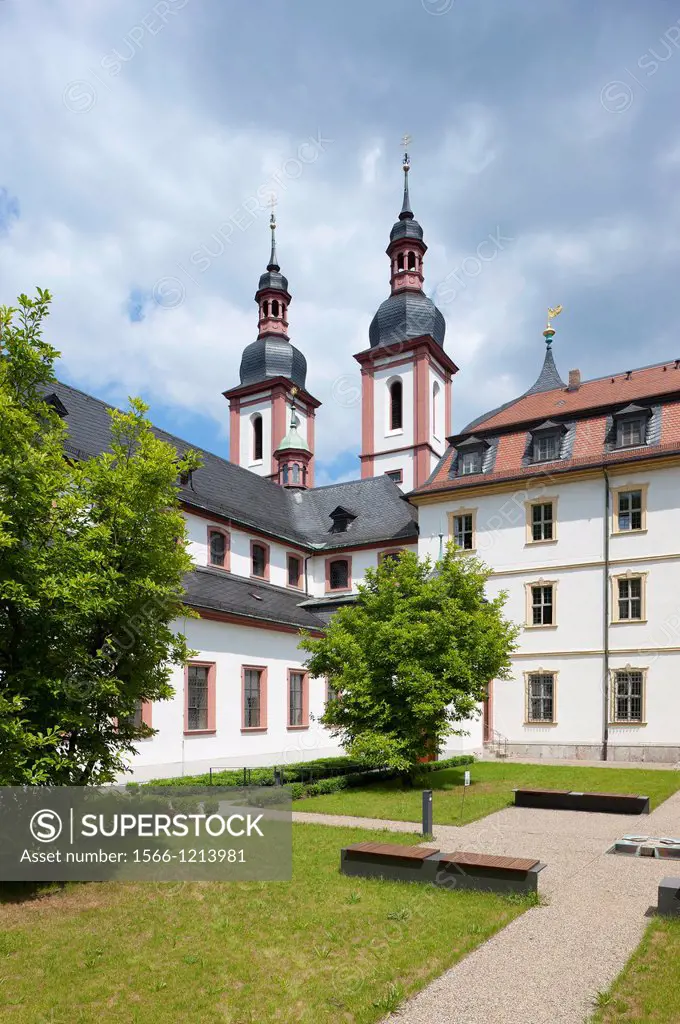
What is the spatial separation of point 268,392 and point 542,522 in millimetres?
33266

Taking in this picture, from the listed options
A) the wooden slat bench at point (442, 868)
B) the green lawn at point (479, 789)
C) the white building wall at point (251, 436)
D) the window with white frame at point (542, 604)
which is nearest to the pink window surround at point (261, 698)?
the green lawn at point (479, 789)

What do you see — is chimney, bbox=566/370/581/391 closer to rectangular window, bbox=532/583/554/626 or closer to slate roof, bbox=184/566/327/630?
rectangular window, bbox=532/583/554/626

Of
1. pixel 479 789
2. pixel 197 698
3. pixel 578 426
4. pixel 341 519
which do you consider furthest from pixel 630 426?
pixel 197 698

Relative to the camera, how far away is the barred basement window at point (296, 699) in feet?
89.7

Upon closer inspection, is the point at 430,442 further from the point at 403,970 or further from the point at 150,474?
the point at 403,970

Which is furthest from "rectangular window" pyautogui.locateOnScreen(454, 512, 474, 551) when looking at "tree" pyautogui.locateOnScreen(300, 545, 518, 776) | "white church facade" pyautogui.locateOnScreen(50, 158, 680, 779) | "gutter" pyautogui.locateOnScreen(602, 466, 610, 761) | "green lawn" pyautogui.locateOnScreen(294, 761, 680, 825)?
"tree" pyautogui.locateOnScreen(300, 545, 518, 776)

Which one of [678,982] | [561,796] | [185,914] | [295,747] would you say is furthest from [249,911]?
[295,747]

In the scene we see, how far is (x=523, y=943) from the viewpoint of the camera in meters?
8.09

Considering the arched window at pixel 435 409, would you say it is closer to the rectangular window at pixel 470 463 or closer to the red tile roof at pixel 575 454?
the red tile roof at pixel 575 454

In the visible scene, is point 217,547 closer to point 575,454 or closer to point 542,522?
point 542,522

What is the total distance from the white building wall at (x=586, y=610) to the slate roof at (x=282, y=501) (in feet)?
20.1

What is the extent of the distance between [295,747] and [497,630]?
9.91 metres

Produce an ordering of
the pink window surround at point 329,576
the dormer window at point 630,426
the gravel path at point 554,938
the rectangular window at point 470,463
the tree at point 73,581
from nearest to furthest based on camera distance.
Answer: the gravel path at point 554,938 < the tree at point 73,581 < the dormer window at point 630,426 < the rectangular window at point 470,463 < the pink window surround at point 329,576

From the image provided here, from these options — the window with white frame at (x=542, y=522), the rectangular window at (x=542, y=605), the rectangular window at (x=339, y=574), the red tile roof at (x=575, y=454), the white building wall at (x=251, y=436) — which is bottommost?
the rectangular window at (x=542, y=605)
